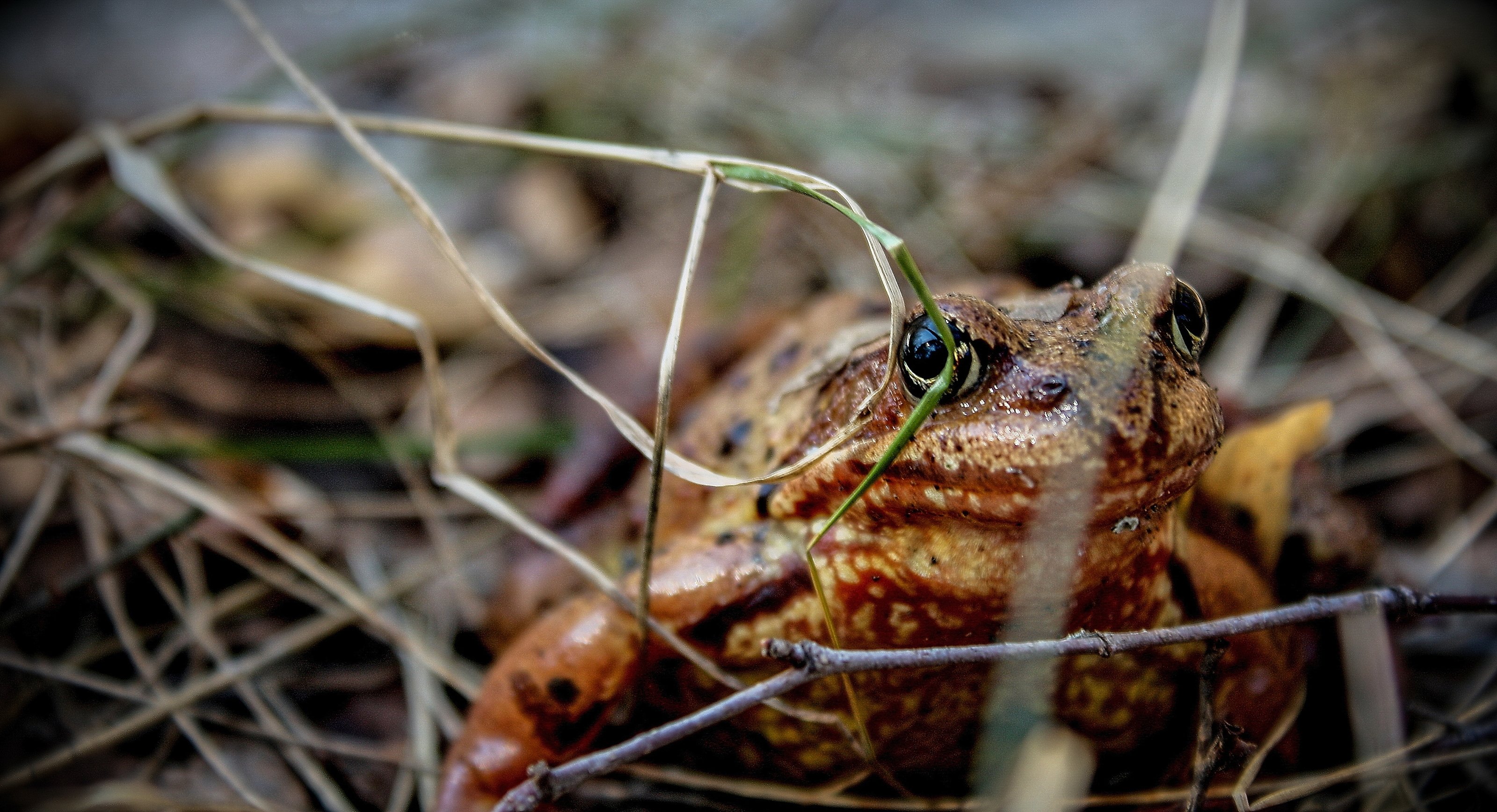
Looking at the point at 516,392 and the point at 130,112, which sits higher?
the point at 130,112

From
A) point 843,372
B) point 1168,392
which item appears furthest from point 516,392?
point 1168,392

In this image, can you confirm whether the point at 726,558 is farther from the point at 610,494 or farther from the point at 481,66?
the point at 481,66

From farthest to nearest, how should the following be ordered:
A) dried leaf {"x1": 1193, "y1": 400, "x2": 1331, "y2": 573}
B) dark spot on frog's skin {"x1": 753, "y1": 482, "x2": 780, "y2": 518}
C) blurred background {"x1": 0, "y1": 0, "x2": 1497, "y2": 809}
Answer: blurred background {"x1": 0, "y1": 0, "x2": 1497, "y2": 809} → dried leaf {"x1": 1193, "y1": 400, "x2": 1331, "y2": 573} → dark spot on frog's skin {"x1": 753, "y1": 482, "x2": 780, "y2": 518}

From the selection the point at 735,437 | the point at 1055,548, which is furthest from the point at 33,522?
the point at 1055,548

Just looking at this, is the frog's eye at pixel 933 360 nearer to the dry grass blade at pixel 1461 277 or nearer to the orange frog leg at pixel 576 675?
the orange frog leg at pixel 576 675

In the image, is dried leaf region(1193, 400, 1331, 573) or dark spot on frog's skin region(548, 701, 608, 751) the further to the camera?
dried leaf region(1193, 400, 1331, 573)

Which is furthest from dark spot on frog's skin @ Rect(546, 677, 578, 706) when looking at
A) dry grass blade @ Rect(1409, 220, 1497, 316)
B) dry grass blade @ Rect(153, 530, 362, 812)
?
dry grass blade @ Rect(1409, 220, 1497, 316)

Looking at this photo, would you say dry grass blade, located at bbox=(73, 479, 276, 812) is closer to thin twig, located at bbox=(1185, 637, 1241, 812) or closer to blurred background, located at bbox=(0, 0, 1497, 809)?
blurred background, located at bbox=(0, 0, 1497, 809)
